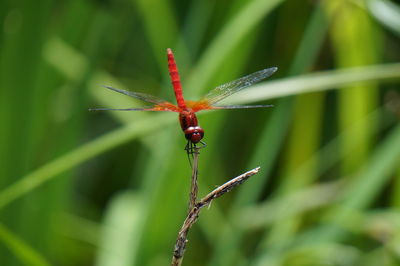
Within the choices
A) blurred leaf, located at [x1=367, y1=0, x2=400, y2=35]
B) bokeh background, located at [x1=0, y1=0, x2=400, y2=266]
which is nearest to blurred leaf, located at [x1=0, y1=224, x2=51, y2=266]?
bokeh background, located at [x1=0, y1=0, x2=400, y2=266]

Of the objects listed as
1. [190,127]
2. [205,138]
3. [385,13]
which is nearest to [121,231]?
[205,138]

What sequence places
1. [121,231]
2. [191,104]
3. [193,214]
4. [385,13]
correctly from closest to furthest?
[193,214], [191,104], [385,13], [121,231]

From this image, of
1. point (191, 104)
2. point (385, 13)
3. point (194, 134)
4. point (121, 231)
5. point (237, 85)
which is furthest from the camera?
point (121, 231)

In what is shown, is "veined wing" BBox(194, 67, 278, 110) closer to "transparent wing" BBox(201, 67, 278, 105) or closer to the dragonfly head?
"transparent wing" BBox(201, 67, 278, 105)

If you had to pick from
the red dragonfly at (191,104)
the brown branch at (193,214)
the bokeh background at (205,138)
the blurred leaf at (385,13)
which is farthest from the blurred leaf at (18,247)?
the blurred leaf at (385,13)

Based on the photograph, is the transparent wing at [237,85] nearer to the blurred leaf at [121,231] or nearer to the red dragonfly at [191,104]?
the red dragonfly at [191,104]

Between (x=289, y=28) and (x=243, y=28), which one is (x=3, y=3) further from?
A: (x=289, y=28)

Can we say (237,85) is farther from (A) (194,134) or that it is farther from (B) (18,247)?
(B) (18,247)
